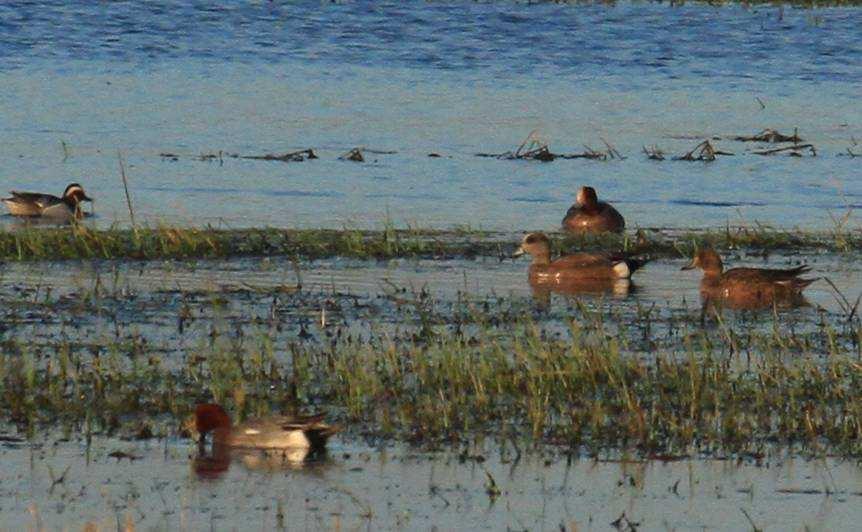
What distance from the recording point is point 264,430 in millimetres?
9039

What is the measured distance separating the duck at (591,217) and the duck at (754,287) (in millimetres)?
3019

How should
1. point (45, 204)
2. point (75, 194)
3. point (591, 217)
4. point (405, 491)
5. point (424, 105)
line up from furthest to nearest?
point (424, 105) < point (75, 194) < point (45, 204) < point (591, 217) < point (405, 491)

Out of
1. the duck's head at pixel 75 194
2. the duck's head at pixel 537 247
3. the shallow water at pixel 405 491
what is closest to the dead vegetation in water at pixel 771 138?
the duck's head at pixel 75 194

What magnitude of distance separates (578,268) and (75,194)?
548 centimetres

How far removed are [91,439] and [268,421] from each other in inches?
31.1

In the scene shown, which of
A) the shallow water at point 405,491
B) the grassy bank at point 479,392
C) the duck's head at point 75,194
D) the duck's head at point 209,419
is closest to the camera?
the shallow water at point 405,491

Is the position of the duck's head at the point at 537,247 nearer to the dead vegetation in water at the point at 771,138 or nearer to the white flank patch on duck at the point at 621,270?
the white flank patch on duck at the point at 621,270

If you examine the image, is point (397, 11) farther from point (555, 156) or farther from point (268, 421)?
point (268, 421)

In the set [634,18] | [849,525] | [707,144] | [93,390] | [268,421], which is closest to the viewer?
[849,525]

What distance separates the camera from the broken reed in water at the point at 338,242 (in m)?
14.7

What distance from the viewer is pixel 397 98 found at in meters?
28.7

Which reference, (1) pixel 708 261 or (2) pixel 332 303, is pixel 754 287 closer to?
(1) pixel 708 261

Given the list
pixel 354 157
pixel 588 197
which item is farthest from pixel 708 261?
pixel 354 157

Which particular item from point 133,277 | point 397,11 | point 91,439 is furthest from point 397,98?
point 91,439
